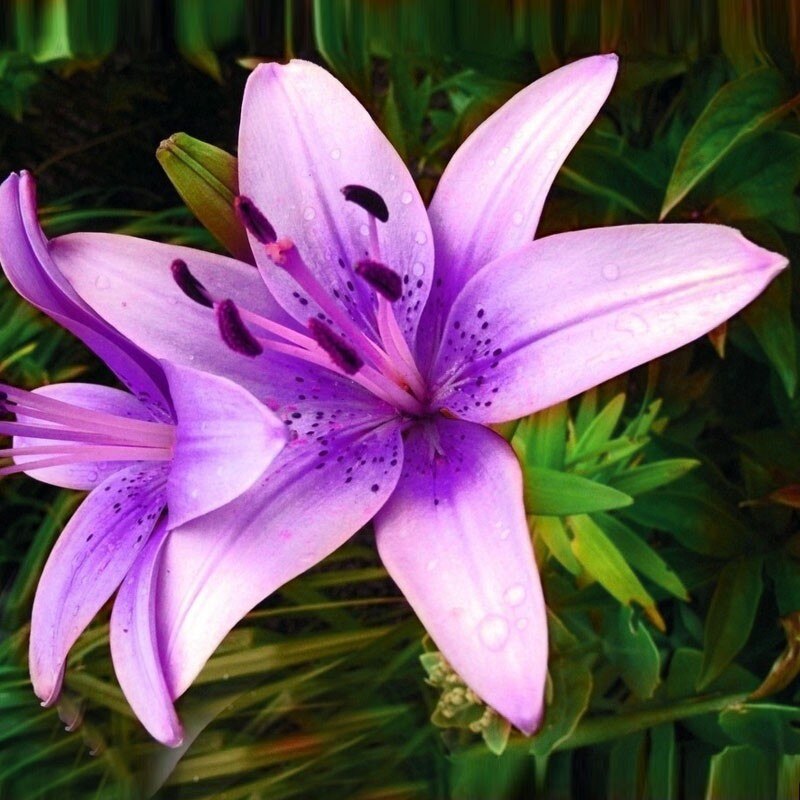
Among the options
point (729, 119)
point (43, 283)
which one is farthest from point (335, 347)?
point (729, 119)

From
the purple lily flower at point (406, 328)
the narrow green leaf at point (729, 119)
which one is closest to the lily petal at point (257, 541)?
the purple lily flower at point (406, 328)

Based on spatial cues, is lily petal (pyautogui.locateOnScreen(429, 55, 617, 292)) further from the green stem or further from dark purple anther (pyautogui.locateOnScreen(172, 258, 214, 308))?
the green stem

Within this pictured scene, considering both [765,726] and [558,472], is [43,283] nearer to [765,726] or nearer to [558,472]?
[558,472]

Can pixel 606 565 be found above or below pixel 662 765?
above

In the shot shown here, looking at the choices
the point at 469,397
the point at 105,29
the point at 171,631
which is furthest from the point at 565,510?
the point at 105,29

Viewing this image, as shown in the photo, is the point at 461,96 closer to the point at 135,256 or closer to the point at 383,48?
the point at 383,48

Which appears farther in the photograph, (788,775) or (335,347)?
(788,775)
